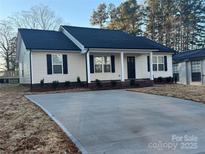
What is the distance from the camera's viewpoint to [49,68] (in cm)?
1831

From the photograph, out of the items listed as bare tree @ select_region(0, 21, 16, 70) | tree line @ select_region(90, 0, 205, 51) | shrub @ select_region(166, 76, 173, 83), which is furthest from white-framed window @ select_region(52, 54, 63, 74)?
tree line @ select_region(90, 0, 205, 51)

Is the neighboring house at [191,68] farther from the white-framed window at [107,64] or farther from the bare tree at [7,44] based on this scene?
the bare tree at [7,44]

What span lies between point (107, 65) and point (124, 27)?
23.4 metres

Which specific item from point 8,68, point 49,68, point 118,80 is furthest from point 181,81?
point 8,68

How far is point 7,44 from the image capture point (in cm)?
3988

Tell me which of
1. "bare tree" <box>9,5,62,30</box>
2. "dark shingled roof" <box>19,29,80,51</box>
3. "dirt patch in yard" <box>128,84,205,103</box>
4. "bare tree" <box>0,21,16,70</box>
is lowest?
"dirt patch in yard" <box>128,84,205,103</box>

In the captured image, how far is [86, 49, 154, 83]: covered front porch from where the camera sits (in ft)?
63.0

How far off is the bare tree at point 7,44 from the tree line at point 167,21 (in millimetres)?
16224

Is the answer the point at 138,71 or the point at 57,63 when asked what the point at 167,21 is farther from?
the point at 57,63

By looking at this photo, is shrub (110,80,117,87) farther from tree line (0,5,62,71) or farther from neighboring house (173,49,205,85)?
tree line (0,5,62,71)

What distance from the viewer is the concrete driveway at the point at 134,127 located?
5.10 m

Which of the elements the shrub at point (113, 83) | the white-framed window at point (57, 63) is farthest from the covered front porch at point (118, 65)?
the white-framed window at point (57, 63)

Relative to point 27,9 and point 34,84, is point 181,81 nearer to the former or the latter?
point 34,84

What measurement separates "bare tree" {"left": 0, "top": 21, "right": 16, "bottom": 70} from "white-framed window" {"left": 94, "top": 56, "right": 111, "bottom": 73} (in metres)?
23.6
